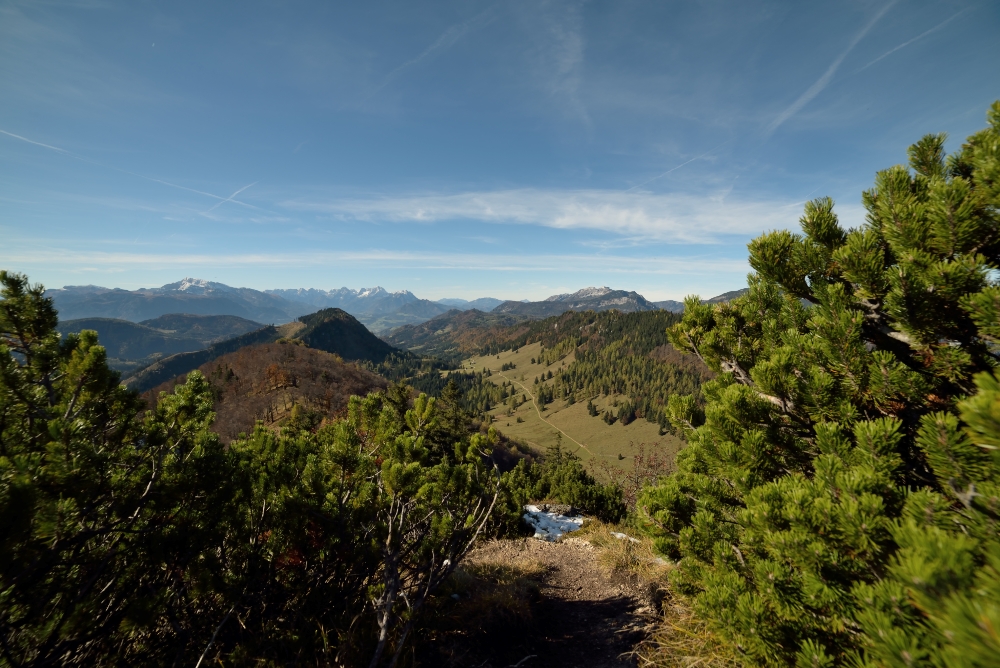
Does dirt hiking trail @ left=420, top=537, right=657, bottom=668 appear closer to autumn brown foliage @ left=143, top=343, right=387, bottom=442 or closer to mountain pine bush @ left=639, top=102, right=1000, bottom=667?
mountain pine bush @ left=639, top=102, right=1000, bottom=667

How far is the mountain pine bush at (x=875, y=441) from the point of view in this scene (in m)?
1.54

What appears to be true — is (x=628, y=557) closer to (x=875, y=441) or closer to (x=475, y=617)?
(x=475, y=617)

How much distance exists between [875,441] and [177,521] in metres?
5.56

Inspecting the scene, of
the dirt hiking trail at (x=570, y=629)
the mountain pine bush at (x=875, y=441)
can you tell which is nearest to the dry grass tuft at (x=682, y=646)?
the dirt hiking trail at (x=570, y=629)

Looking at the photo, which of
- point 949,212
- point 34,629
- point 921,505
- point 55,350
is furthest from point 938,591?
point 55,350

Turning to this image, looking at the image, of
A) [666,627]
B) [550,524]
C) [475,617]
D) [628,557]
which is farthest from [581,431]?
[666,627]

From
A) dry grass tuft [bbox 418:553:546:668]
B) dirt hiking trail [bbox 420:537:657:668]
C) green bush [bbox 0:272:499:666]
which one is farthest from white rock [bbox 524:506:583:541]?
green bush [bbox 0:272:499:666]

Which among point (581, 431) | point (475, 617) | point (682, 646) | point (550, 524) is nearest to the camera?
point (682, 646)

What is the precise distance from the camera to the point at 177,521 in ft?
11.4

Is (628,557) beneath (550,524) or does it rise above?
above

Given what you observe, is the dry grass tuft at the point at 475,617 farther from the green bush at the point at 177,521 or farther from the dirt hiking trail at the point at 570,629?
the green bush at the point at 177,521

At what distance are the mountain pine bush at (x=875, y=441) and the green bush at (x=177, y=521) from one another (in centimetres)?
322

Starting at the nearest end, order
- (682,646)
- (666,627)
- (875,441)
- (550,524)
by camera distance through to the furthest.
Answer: (875,441) → (682,646) → (666,627) → (550,524)

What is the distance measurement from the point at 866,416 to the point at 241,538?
5807 mm
